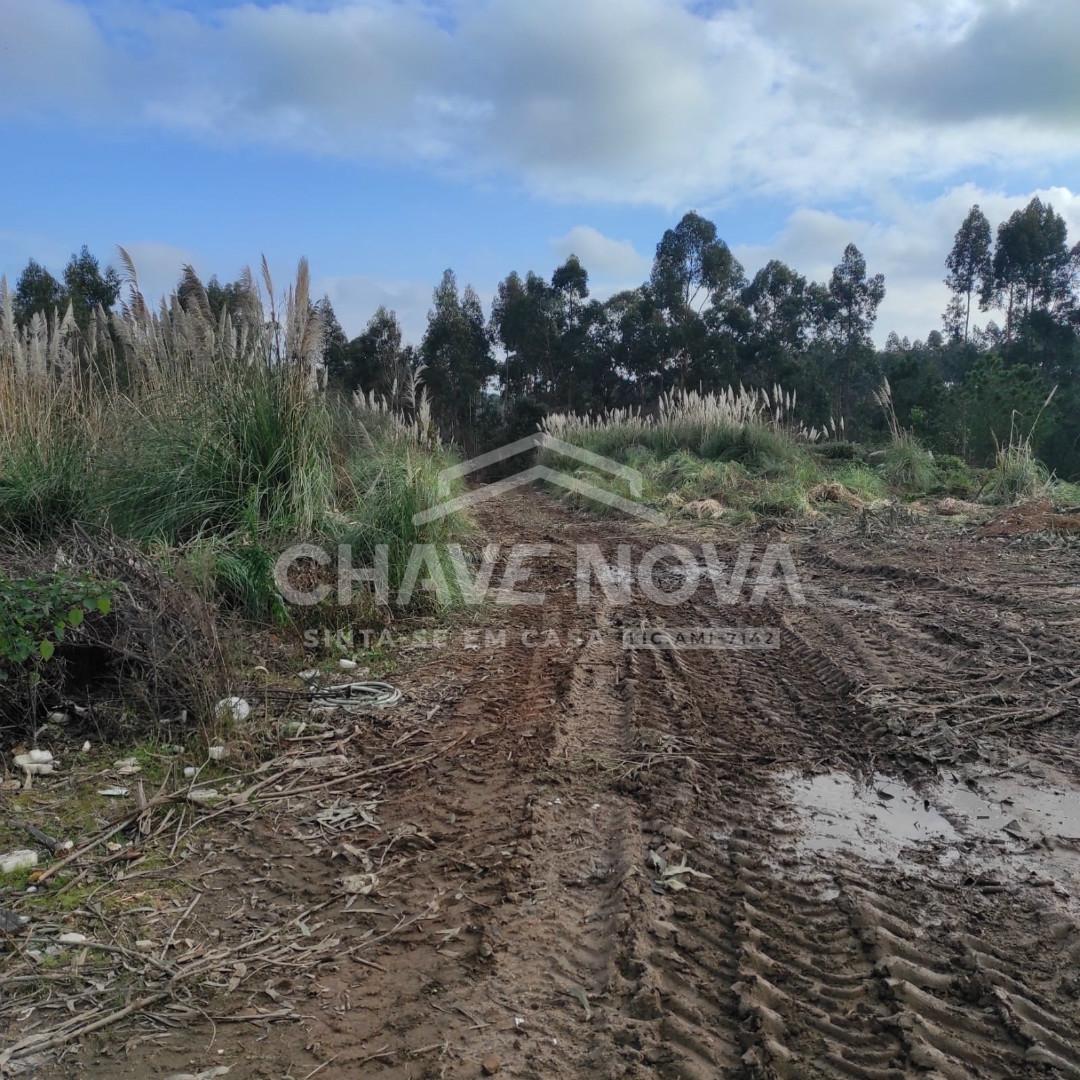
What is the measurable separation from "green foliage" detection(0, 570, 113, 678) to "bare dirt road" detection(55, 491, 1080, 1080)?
0.96 meters

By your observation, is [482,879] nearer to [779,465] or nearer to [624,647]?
[624,647]

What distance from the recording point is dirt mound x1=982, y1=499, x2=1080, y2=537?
7406mm

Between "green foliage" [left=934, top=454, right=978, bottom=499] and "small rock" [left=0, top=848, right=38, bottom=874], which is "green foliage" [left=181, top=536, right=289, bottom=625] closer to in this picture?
"small rock" [left=0, top=848, right=38, bottom=874]

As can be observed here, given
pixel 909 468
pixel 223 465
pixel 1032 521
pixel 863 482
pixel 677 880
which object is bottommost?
pixel 677 880

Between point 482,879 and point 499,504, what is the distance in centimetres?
1141

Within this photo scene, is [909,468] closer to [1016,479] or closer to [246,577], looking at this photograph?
[1016,479]

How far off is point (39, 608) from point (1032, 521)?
8396 mm

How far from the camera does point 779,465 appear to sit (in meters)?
12.8

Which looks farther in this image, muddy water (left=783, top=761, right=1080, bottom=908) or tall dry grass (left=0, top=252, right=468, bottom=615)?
tall dry grass (left=0, top=252, right=468, bottom=615)

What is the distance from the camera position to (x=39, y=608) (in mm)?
2951

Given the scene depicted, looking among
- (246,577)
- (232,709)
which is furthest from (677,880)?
(246,577)

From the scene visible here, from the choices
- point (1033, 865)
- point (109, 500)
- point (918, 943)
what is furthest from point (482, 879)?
point (109, 500)

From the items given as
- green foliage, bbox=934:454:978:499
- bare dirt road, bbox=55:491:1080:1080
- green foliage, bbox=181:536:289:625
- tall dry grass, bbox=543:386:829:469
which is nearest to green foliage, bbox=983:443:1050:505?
green foliage, bbox=934:454:978:499

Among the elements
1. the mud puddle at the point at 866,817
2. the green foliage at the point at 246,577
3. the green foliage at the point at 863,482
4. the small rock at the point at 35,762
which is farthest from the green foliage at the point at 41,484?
the green foliage at the point at 863,482
